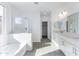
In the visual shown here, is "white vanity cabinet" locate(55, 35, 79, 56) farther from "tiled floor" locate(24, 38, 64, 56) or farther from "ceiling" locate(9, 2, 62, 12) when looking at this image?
"ceiling" locate(9, 2, 62, 12)

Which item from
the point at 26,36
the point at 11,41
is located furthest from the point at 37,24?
the point at 11,41

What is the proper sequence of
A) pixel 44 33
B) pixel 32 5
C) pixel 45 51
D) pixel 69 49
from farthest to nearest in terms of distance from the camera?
pixel 44 33, pixel 45 51, pixel 32 5, pixel 69 49

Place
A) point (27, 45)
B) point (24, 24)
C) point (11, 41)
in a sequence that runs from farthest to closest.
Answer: point (24, 24), point (27, 45), point (11, 41)

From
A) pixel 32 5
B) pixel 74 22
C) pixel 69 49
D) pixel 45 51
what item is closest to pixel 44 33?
pixel 45 51

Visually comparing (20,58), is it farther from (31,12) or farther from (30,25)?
(30,25)

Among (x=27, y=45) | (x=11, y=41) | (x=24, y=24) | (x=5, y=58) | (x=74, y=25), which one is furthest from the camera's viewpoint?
(x=24, y=24)

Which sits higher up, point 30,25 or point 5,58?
point 30,25

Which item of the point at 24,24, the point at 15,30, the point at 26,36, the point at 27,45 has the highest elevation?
the point at 24,24

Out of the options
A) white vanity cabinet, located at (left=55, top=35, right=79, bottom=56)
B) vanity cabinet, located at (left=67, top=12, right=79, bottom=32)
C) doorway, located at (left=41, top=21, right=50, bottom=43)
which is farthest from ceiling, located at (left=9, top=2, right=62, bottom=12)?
doorway, located at (left=41, top=21, right=50, bottom=43)

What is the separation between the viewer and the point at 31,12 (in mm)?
4254

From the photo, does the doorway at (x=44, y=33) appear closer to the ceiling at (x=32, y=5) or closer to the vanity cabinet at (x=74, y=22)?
the ceiling at (x=32, y=5)

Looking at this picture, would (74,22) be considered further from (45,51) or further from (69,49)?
(45,51)

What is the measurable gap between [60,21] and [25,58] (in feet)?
11.2

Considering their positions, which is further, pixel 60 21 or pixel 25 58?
pixel 60 21
